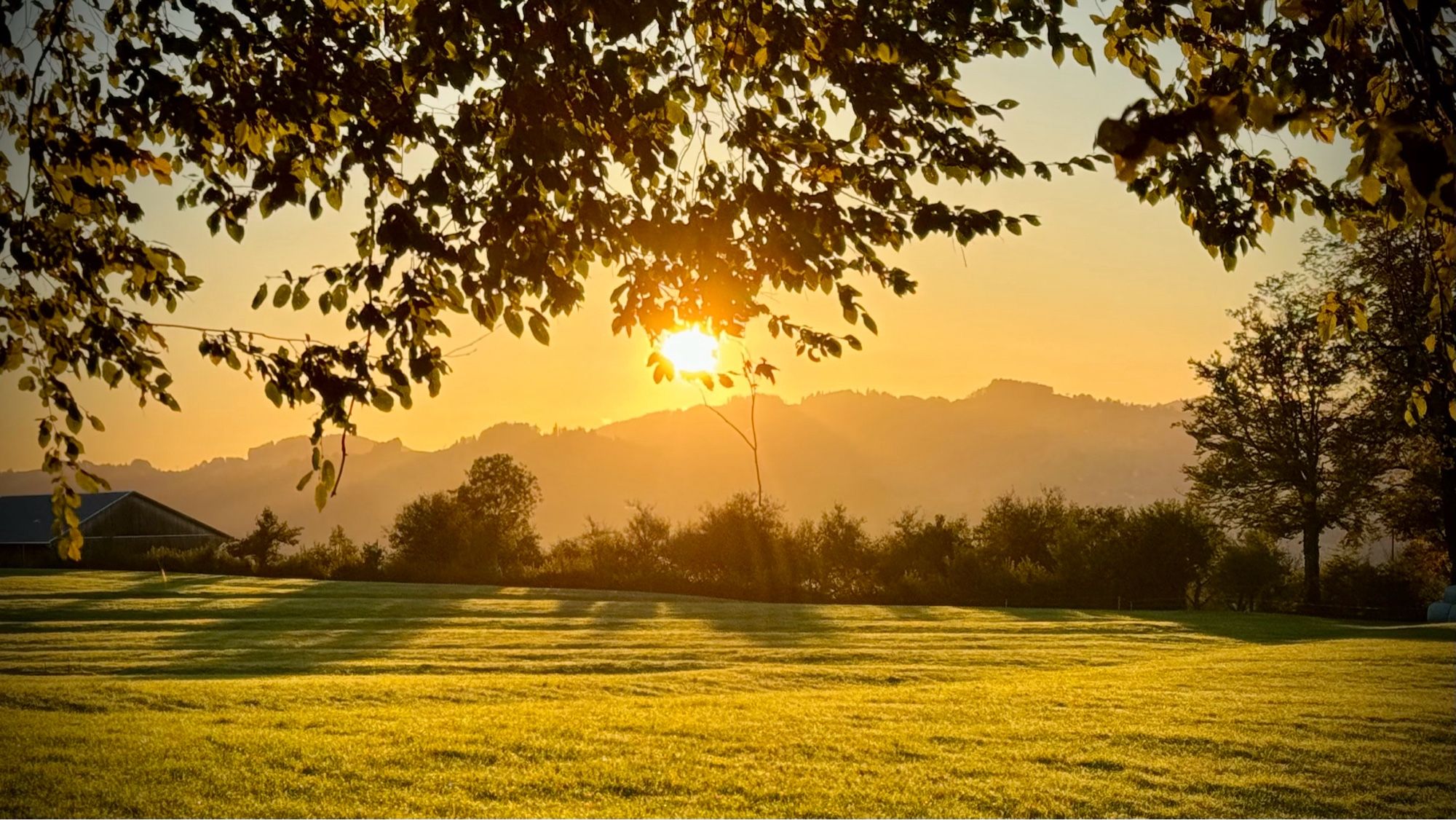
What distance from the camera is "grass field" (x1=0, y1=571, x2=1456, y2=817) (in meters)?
9.67

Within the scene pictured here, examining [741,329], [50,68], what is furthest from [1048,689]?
[50,68]

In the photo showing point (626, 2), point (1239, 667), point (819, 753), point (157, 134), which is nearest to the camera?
point (626, 2)

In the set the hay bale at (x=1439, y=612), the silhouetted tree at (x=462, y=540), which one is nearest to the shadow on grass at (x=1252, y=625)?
the hay bale at (x=1439, y=612)

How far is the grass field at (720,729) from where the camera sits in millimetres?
9672

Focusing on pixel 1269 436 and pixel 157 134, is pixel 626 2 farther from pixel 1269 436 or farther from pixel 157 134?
pixel 1269 436

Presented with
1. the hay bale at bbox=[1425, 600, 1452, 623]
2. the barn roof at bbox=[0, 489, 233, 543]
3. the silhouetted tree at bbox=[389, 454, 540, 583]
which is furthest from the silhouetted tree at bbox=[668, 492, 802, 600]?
the barn roof at bbox=[0, 489, 233, 543]

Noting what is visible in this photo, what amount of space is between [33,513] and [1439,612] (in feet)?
278

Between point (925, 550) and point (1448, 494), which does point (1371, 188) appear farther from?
point (925, 550)

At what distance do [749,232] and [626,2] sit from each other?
189 cm

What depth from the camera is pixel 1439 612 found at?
118ft

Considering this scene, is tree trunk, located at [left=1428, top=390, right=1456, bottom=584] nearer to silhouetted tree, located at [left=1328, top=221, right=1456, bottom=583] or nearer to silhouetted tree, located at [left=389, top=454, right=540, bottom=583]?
silhouetted tree, located at [left=1328, top=221, right=1456, bottom=583]

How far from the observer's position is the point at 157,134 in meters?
7.86

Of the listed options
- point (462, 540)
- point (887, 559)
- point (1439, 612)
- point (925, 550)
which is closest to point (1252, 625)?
point (1439, 612)

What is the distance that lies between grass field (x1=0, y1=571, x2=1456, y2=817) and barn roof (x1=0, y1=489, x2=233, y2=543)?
144ft
